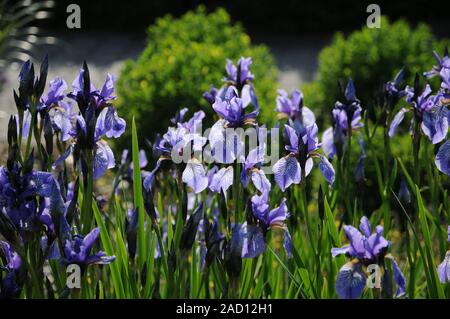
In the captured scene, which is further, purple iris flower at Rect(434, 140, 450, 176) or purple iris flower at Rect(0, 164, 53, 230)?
purple iris flower at Rect(434, 140, 450, 176)

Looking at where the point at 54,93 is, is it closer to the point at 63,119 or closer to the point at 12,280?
the point at 63,119

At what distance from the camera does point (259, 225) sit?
2.36 metres

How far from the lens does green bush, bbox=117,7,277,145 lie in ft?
19.6

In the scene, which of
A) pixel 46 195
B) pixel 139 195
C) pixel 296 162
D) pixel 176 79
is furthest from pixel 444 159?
pixel 176 79

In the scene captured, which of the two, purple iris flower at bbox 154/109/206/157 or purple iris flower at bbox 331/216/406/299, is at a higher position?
purple iris flower at bbox 154/109/206/157

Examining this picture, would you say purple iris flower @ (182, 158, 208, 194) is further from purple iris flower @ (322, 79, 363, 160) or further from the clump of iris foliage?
purple iris flower @ (322, 79, 363, 160)

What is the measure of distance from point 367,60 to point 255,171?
14.4 feet

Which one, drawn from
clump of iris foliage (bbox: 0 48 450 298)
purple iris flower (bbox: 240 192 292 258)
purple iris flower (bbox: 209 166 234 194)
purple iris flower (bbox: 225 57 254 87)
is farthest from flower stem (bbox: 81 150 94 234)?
purple iris flower (bbox: 225 57 254 87)

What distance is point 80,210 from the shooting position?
276cm

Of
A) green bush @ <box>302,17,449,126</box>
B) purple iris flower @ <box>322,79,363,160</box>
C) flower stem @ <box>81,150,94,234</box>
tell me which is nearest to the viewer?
flower stem @ <box>81,150,94,234</box>

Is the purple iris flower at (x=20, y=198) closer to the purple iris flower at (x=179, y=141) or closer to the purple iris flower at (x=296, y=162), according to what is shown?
the purple iris flower at (x=179, y=141)

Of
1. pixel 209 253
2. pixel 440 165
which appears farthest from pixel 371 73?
pixel 209 253

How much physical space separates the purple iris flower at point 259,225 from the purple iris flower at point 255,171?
0.05m

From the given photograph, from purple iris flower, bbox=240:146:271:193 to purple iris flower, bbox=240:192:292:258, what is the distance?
0.05 metres
